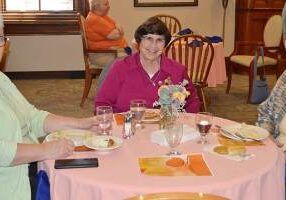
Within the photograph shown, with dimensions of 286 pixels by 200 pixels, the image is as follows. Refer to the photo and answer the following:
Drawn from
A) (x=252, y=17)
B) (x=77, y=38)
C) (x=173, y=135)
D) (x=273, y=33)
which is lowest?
(x=173, y=135)

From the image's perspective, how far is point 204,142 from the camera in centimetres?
206

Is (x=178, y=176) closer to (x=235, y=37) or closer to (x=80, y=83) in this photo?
(x=80, y=83)

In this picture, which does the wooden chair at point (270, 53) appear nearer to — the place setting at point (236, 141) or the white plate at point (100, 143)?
the place setting at point (236, 141)

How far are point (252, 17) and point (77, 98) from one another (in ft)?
8.83

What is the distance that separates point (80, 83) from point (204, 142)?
15.0ft

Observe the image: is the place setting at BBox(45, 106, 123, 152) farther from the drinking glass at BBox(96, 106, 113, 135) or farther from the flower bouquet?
the flower bouquet

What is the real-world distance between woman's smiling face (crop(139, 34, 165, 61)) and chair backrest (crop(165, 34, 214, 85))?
162cm

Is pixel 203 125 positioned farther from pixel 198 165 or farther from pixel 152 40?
pixel 152 40

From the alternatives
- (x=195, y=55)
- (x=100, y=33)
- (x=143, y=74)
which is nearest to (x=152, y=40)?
(x=143, y=74)

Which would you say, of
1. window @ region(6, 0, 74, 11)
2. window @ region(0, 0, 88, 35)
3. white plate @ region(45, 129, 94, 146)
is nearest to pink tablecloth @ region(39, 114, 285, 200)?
white plate @ region(45, 129, 94, 146)

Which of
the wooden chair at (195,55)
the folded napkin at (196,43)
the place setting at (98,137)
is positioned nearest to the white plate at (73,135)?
the place setting at (98,137)

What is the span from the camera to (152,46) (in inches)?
109

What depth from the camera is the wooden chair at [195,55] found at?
4477 millimetres

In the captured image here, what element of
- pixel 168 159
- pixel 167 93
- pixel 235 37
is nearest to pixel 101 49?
pixel 235 37
